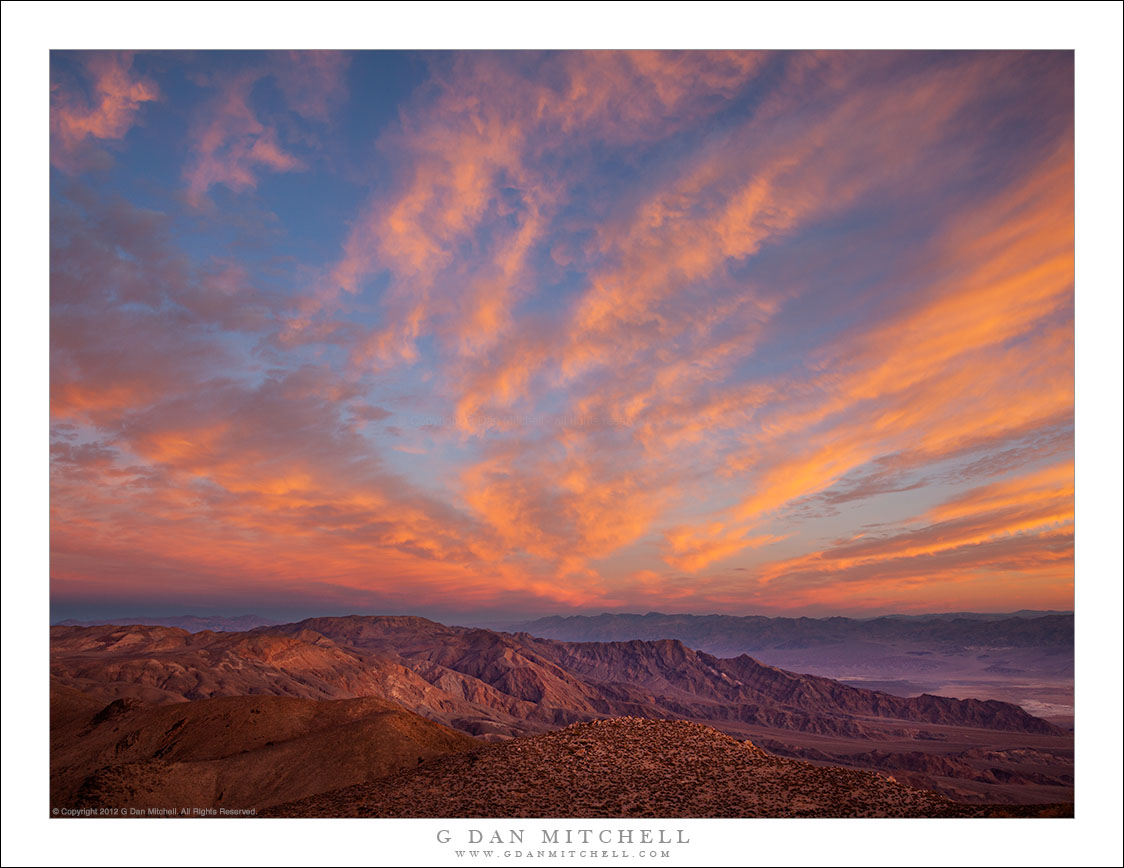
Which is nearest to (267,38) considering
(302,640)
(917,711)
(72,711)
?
(72,711)

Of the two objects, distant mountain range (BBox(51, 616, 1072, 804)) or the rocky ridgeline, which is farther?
distant mountain range (BBox(51, 616, 1072, 804))

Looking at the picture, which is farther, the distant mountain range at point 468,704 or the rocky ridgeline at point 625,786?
the distant mountain range at point 468,704

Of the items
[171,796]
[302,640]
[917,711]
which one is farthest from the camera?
[917,711]

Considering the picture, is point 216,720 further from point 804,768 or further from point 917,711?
point 917,711

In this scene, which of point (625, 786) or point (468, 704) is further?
point (468, 704)

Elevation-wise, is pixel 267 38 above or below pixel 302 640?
above

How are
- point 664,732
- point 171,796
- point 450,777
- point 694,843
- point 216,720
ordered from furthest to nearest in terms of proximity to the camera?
1. point 216,720
2. point 171,796
3. point 664,732
4. point 450,777
5. point 694,843

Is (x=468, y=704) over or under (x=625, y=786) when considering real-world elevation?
under

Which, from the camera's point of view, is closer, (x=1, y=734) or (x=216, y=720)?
(x=1, y=734)

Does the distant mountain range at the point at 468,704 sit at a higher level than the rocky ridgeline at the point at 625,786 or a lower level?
lower

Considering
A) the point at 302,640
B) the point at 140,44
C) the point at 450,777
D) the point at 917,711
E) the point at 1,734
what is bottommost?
the point at 917,711

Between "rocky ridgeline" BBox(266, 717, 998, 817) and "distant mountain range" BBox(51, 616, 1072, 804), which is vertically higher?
"rocky ridgeline" BBox(266, 717, 998, 817)
